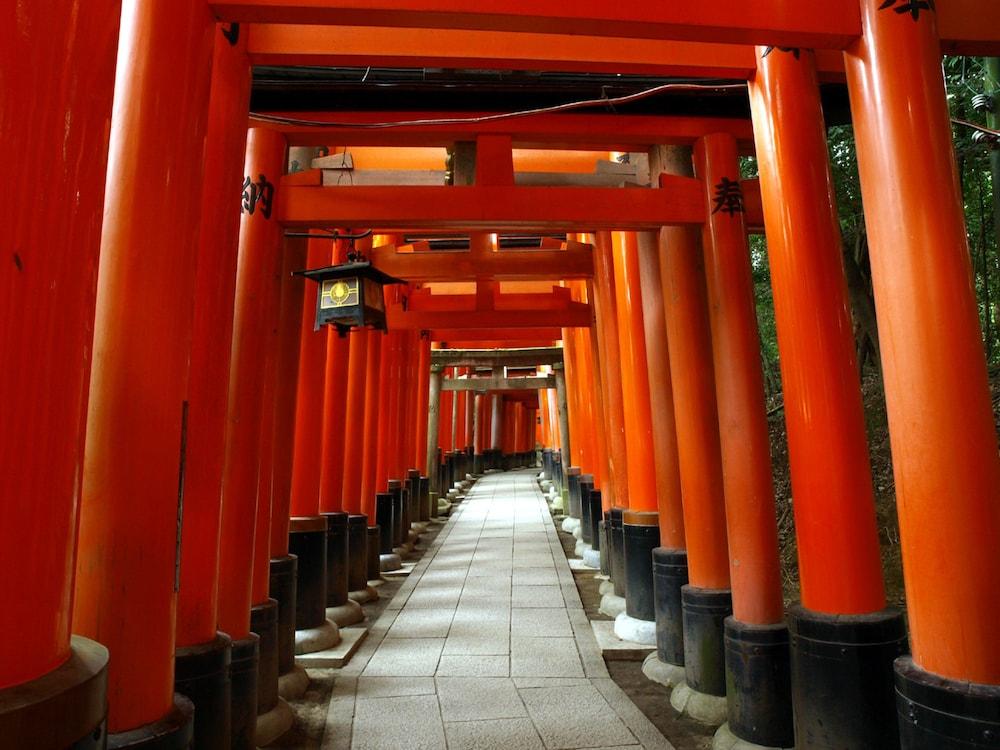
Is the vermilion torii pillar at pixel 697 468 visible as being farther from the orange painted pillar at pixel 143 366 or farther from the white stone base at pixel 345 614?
the white stone base at pixel 345 614

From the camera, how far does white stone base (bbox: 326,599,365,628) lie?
6094mm

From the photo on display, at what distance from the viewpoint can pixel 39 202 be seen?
1.41m

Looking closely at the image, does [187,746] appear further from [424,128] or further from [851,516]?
[424,128]

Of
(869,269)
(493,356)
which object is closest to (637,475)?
(869,269)

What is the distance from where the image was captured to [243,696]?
330cm

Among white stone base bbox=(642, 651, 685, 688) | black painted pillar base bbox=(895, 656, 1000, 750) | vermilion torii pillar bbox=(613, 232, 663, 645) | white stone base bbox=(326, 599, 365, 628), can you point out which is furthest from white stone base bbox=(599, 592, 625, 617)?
black painted pillar base bbox=(895, 656, 1000, 750)

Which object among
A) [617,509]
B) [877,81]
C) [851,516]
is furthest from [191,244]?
[617,509]

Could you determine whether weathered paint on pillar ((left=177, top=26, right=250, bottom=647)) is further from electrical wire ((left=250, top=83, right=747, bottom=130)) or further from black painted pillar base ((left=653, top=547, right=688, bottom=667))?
black painted pillar base ((left=653, top=547, right=688, bottom=667))

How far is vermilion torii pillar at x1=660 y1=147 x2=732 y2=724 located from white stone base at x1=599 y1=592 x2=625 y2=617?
204 centimetres

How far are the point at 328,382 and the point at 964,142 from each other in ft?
26.0

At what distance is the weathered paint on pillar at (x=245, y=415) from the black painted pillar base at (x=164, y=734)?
117cm

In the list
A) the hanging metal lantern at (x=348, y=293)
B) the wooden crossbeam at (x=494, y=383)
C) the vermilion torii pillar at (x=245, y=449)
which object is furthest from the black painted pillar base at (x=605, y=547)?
the wooden crossbeam at (x=494, y=383)

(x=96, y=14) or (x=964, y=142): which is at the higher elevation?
(x=964, y=142)

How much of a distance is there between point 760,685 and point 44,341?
3564mm
